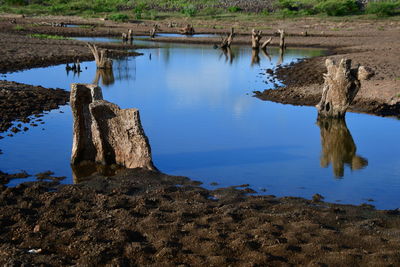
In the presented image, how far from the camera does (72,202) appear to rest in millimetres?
8680

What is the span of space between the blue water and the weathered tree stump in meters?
0.58

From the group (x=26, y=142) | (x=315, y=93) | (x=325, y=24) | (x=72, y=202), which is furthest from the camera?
(x=325, y=24)

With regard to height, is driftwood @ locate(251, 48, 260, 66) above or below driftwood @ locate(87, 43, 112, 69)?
below

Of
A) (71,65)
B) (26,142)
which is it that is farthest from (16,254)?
(71,65)

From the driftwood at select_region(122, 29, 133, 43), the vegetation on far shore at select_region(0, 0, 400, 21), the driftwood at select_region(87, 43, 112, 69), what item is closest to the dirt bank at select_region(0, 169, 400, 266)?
the driftwood at select_region(87, 43, 112, 69)

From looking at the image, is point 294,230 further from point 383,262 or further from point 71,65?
point 71,65

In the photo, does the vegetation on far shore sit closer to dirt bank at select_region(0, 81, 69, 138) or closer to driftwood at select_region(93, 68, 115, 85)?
driftwood at select_region(93, 68, 115, 85)

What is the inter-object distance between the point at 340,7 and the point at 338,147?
51.6 metres

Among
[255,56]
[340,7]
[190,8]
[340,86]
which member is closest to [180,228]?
[340,86]

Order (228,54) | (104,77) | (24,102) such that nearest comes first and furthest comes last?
(24,102), (104,77), (228,54)

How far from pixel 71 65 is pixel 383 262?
2398 cm

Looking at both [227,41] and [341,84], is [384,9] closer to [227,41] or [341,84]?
[227,41]

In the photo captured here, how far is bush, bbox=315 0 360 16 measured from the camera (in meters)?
62.0

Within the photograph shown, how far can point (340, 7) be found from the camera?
61906 mm
